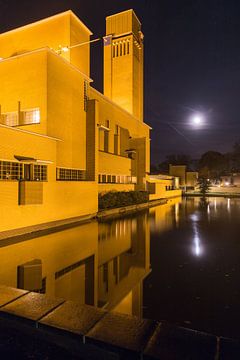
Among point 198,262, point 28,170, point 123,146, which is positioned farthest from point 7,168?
point 123,146

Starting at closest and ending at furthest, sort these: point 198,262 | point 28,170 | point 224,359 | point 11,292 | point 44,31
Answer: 1. point 224,359
2. point 11,292
3. point 198,262
4. point 28,170
5. point 44,31

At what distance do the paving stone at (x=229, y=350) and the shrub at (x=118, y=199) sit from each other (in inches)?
632

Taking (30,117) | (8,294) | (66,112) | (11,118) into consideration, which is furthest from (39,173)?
(8,294)

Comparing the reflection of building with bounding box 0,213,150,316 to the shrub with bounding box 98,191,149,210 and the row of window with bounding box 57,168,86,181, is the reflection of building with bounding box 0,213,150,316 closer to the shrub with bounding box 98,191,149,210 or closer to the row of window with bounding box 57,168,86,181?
the row of window with bounding box 57,168,86,181

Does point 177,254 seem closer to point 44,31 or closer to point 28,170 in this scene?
point 28,170

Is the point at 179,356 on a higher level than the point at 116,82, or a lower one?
lower

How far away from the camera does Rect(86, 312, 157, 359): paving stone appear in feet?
9.38

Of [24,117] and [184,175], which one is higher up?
[24,117]

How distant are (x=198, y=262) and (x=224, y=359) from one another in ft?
15.6

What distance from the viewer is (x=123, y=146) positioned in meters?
28.4

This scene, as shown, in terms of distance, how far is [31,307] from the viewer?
3.79 m

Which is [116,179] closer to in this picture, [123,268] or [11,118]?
[11,118]

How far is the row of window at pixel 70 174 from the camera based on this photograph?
16422 mm

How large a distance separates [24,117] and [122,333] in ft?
50.0
